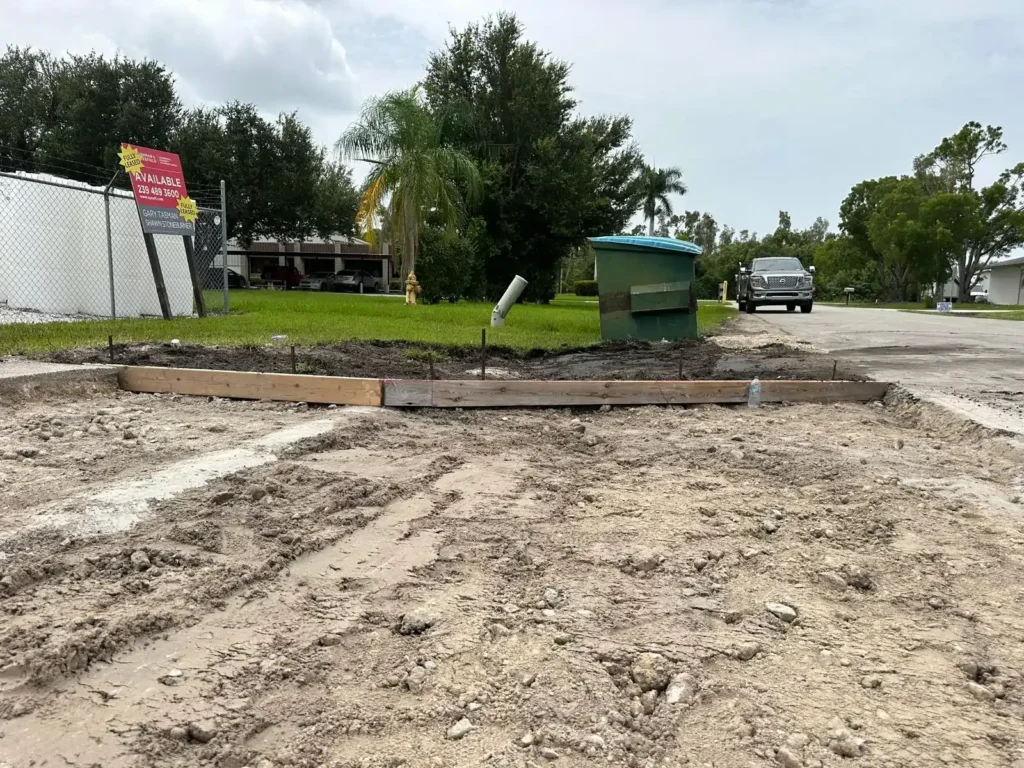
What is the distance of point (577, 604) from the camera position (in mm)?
2639

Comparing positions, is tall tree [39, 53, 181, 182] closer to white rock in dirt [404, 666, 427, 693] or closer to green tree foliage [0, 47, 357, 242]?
green tree foliage [0, 47, 357, 242]

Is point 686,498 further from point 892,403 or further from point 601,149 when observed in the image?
point 601,149

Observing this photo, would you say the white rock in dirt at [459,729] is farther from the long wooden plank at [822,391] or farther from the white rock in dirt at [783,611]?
the long wooden plank at [822,391]

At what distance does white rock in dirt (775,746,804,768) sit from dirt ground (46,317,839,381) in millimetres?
5456

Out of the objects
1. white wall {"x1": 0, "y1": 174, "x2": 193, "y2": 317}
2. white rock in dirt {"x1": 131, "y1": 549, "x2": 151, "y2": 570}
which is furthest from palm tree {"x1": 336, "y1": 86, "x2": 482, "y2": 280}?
white rock in dirt {"x1": 131, "y1": 549, "x2": 151, "y2": 570}

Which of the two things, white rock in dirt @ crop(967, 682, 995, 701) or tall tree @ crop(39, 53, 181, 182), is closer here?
white rock in dirt @ crop(967, 682, 995, 701)

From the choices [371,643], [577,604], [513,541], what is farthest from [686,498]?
[371,643]

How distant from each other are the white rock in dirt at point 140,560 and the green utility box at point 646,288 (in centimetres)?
852

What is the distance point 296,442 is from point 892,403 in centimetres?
500

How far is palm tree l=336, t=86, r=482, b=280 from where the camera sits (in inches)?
873

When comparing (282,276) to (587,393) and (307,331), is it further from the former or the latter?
(587,393)

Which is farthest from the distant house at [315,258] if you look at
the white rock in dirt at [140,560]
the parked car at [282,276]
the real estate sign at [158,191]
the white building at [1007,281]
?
the white rock in dirt at [140,560]

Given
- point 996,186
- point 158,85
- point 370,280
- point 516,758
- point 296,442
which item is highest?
point 158,85

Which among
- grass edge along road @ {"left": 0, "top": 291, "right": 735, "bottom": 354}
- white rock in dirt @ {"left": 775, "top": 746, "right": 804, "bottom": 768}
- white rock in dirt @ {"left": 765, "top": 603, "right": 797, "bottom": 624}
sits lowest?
white rock in dirt @ {"left": 775, "top": 746, "right": 804, "bottom": 768}
